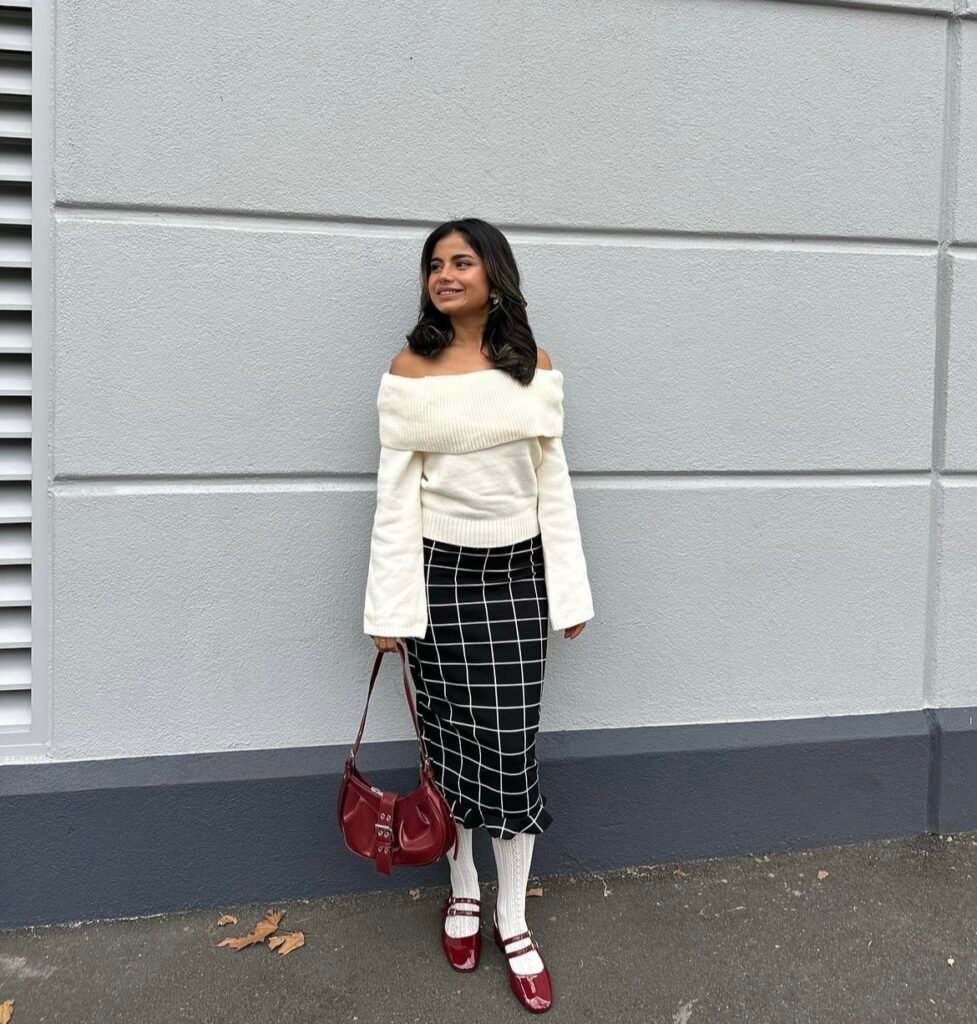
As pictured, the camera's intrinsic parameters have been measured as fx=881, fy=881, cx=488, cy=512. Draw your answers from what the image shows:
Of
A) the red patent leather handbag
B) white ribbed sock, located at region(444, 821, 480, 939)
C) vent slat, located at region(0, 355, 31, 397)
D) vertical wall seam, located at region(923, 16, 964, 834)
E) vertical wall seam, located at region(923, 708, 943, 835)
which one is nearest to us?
the red patent leather handbag

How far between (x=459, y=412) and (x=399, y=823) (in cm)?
110

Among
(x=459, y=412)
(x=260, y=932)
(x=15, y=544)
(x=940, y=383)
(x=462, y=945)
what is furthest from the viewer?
(x=940, y=383)

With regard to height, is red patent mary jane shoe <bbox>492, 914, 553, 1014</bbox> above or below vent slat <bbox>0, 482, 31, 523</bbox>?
below

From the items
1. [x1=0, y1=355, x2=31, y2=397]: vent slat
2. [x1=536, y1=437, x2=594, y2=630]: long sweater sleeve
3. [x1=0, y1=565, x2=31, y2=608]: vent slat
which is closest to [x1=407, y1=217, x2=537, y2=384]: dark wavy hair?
[x1=536, y1=437, x2=594, y2=630]: long sweater sleeve

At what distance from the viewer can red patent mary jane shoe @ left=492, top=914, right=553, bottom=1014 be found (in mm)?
2361

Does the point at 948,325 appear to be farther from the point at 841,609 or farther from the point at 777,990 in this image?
the point at 777,990

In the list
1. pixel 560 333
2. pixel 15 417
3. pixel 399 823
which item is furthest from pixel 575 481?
pixel 15 417

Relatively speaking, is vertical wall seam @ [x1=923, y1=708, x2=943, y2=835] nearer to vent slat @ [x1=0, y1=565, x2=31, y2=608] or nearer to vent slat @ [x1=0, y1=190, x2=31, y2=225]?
vent slat @ [x1=0, y1=565, x2=31, y2=608]

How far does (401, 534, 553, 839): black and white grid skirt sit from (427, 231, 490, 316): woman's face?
644 mm

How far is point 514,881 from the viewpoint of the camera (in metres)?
2.49

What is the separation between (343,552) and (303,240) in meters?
0.97

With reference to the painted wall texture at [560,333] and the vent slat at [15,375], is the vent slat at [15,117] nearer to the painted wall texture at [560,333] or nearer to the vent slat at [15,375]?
the painted wall texture at [560,333]

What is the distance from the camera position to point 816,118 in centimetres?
294

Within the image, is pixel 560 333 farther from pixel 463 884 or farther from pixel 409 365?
pixel 463 884
